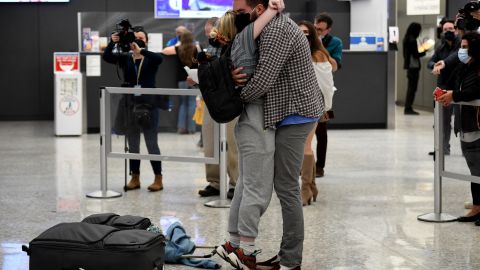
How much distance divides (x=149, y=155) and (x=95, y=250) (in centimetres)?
326

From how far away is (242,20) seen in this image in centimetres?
507

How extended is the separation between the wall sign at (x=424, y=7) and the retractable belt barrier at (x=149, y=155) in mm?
10686

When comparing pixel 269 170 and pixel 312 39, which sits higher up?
pixel 312 39

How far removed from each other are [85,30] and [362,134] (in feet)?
14.4

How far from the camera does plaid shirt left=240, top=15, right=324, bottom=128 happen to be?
4.83 meters

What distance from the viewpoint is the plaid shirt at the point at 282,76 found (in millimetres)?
4828

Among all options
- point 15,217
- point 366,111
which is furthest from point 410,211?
point 366,111

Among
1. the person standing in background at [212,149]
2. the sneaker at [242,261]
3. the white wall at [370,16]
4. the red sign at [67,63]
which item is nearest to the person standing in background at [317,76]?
the person standing in background at [212,149]

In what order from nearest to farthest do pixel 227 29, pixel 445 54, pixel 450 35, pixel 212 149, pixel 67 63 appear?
1. pixel 227 29
2. pixel 212 149
3. pixel 450 35
4. pixel 445 54
5. pixel 67 63

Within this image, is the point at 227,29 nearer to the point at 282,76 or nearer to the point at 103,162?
the point at 282,76

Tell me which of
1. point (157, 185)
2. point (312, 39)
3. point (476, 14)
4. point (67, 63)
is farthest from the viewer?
point (67, 63)

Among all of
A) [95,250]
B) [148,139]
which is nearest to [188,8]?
[148,139]

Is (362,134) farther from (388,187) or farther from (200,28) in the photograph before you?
(388,187)

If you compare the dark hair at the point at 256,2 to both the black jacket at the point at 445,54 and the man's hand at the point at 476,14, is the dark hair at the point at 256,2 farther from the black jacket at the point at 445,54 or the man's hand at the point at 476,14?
the black jacket at the point at 445,54
